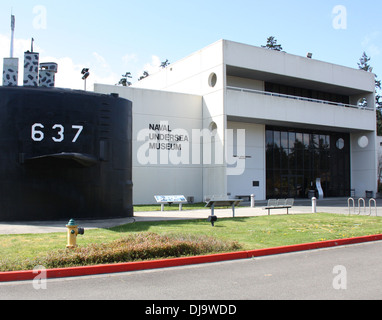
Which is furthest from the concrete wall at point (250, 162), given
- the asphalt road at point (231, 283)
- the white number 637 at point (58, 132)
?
the asphalt road at point (231, 283)

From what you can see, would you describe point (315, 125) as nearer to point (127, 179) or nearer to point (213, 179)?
point (213, 179)

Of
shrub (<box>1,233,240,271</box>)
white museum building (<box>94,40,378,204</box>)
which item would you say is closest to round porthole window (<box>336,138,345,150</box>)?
white museum building (<box>94,40,378,204</box>)

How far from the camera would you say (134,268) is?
25.4 ft

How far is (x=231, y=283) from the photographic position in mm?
6602

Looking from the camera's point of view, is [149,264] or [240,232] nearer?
[149,264]

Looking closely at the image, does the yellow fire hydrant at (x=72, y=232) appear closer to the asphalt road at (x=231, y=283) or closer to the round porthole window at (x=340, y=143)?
the asphalt road at (x=231, y=283)

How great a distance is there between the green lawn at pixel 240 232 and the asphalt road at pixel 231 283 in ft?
5.16

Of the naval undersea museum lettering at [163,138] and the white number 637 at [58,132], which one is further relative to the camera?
the naval undersea museum lettering at [163,138]

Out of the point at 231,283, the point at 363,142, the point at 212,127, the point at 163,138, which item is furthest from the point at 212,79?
the point at 231,283

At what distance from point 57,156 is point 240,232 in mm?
6261

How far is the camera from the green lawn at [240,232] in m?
9.01

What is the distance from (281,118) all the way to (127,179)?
18.6 meters

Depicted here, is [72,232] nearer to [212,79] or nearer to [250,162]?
[212,79]
